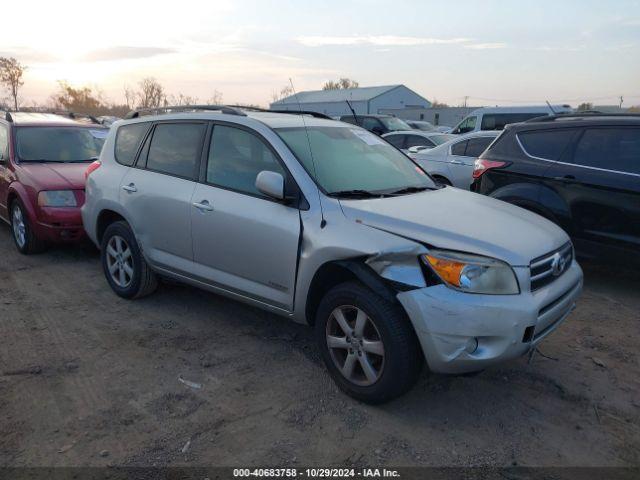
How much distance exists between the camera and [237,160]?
159 inches

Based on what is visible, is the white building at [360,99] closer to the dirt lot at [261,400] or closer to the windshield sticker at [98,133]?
the windshield sticker at [98,133]

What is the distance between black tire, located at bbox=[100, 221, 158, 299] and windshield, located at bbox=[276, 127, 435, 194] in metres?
1.81

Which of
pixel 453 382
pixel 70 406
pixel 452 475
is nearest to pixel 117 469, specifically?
pixel 70 406

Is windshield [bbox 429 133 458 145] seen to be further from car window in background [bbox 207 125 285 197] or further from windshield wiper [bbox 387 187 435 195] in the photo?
car window in background [bbox 207 125 285 197]

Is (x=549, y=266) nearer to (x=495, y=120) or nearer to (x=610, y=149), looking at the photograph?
(x=610, y=149)

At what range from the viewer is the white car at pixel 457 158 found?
8.62 m

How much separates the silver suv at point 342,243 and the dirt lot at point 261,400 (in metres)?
0.35

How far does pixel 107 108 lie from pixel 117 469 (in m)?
67.3

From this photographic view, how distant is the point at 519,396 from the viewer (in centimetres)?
341

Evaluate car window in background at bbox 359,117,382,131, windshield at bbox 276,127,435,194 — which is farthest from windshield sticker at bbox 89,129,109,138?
car window in background at bbox 359,117,382,131

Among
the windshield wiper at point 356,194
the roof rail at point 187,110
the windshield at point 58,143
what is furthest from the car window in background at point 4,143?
the windshield wiper at point 356,194

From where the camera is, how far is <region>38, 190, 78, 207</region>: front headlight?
6.15m

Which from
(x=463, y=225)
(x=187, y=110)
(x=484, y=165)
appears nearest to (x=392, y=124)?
(x=484, y=165)

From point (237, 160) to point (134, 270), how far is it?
1.57 meters
